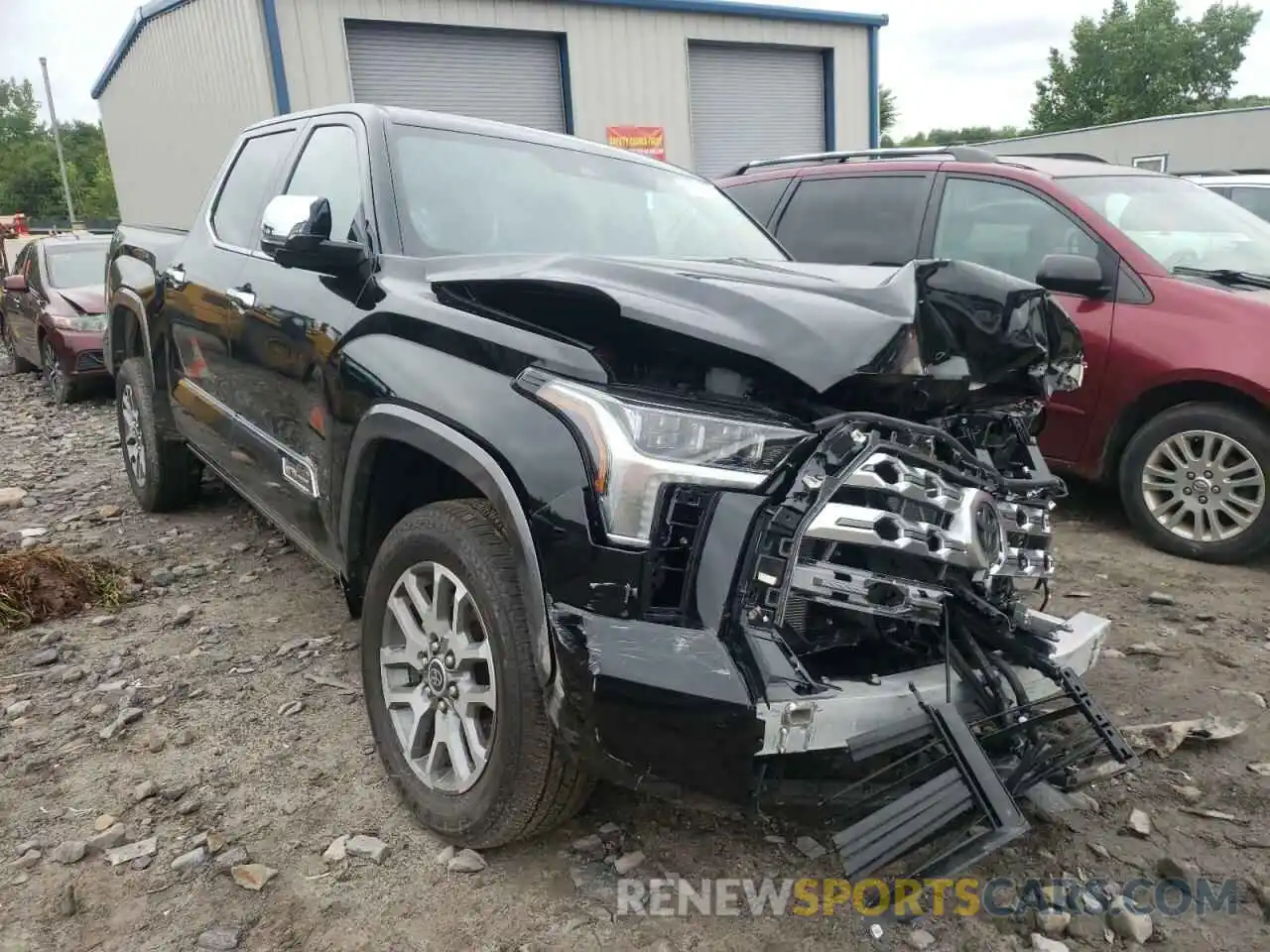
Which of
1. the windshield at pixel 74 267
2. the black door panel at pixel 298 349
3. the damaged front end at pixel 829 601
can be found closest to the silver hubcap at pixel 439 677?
the damaged front end at pixel 829 601

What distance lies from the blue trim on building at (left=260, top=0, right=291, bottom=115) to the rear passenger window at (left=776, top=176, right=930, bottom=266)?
7.66 meters

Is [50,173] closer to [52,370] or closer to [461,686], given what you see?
[52,370]

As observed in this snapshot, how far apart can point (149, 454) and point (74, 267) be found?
6266mm

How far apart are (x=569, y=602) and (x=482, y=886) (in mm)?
819

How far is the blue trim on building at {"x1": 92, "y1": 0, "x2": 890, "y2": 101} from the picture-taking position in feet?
36.2

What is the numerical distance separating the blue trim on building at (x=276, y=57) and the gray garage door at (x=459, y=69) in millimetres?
1029

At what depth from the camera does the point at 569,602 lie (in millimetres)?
1952

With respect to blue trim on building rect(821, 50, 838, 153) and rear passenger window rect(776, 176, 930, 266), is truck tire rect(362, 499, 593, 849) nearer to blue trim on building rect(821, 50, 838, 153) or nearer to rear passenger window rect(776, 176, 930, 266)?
rear passenger window rect(776, 176, 930, 266)

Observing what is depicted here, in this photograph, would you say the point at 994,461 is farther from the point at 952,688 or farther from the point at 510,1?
the point at 510,1

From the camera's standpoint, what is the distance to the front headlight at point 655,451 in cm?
192

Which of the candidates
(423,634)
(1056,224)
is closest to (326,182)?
(423,634)

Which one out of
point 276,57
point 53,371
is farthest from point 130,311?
point 276,57

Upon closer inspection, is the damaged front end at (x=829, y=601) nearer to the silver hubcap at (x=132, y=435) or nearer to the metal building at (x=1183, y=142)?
the silver hubcap at (x=132, y=435)

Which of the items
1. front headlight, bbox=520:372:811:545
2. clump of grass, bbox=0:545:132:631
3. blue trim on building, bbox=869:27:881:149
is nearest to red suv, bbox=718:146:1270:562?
front headlight, bbox=520:372:811:545
